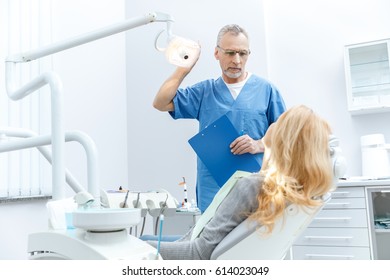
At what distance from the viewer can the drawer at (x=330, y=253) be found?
93.4 inches

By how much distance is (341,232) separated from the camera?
95.7 inches

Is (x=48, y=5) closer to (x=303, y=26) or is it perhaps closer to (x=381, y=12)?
(x=303, y=26)

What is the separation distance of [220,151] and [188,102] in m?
0.40

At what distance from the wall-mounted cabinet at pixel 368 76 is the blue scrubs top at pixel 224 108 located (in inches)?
47.3

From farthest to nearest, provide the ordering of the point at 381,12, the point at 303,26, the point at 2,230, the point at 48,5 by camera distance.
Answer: the point at 303,26 → the point at 381,12 → the point at 48,5 → the point at 2,230

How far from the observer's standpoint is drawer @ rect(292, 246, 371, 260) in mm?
2373

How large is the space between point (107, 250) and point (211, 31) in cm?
259

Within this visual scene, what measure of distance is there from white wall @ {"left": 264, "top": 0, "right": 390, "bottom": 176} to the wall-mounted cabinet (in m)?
0.11

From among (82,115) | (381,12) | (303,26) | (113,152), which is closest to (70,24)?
(82,115)

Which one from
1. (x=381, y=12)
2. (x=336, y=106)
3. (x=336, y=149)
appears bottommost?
(x=336, y=149)

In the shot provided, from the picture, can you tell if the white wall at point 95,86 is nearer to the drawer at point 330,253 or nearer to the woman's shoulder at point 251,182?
the drawer at point 330,253

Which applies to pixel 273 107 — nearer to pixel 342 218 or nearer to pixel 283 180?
pixel 283 180

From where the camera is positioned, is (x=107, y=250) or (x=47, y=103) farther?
(x=47, y=103)
